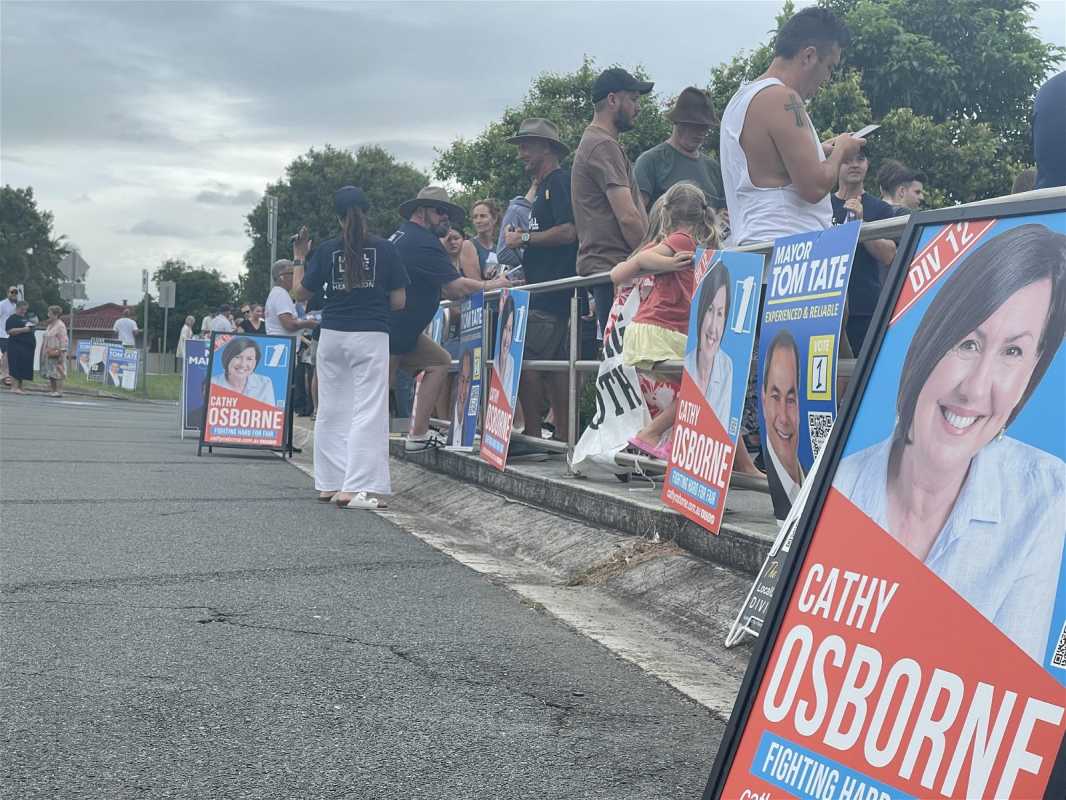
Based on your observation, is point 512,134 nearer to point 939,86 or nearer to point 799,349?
point 939,86

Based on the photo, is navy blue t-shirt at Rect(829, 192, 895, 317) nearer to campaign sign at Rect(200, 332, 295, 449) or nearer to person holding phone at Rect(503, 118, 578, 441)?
person holding phone at Rect(503, 118, 578, 441)

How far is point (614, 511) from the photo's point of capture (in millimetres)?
6312

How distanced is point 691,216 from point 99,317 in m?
159

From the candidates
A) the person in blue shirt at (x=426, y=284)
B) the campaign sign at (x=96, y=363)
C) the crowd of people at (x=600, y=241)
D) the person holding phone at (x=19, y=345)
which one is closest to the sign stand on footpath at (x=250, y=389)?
the crowd of people at (x=600, y=241)

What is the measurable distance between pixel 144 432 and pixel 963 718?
1493 centimetres

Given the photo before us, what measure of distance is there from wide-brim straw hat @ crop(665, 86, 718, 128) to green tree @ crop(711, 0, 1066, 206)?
2586 cm

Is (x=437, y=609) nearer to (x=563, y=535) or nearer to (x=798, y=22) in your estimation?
(x=563, y=535)

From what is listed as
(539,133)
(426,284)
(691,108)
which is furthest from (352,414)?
(691,108)

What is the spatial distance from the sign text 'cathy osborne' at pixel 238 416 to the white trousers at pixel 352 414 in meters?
3.75

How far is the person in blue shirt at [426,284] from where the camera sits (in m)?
9.45

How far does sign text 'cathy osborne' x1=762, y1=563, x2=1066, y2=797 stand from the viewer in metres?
1.94

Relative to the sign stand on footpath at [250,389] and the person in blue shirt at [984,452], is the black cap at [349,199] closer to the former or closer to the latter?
the sign stand on footpath at [250,389]

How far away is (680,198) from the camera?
6.33 m

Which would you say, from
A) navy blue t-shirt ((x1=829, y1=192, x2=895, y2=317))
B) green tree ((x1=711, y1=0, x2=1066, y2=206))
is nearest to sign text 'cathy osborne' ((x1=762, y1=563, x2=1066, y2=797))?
navy blue t-shirt ((x1=829, y1=192, x2=895, y2=317))
